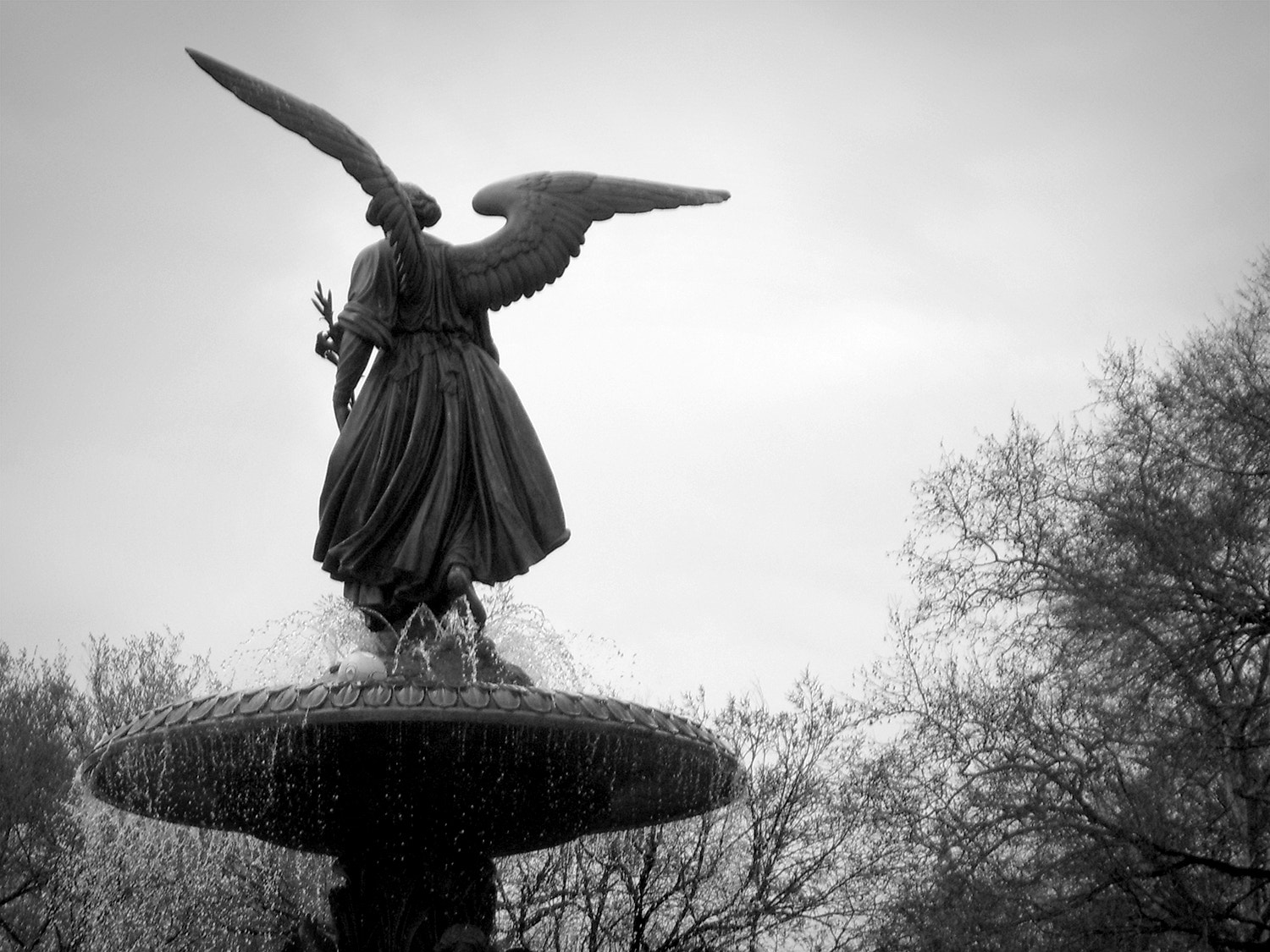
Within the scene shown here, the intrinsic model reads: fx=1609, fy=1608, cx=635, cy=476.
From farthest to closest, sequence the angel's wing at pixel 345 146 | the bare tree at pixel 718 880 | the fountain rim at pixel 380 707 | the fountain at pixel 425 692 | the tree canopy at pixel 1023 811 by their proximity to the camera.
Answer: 1. the bare tree at pixel 718 880
2. the tree canopy at pixel 1023 811
3. the angel's wing at pixel 345 146
4. the fountain at pixel 425 692
5. the fountain rim at pixel 380 707

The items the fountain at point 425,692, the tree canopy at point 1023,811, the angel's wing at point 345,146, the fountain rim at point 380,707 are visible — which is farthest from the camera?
the tree canopy at point 1023,811

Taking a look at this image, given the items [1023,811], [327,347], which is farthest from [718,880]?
[327,347]

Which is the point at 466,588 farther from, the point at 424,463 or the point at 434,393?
the point at 434,393

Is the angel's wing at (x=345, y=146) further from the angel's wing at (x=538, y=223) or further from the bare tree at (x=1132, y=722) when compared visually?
the bare tree at (x=1132, y=722)

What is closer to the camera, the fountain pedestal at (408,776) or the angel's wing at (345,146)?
the fountain pedestal at (408,776)

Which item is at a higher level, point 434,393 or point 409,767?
point 434,393

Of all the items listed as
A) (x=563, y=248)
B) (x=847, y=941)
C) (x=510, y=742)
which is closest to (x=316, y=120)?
(x=563, y=248)

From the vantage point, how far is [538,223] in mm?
9352

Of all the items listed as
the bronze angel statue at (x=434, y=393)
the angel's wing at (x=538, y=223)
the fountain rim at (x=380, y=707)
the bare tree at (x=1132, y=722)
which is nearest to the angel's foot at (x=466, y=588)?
the bronze angel statue at (x=434, y=393)

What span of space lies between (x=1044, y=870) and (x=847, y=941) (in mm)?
6662

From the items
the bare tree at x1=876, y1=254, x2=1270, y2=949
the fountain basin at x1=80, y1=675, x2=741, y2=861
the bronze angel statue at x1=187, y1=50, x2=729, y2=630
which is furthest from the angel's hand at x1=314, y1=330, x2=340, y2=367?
the bare tree at x1=876, y1=254, x2=1270, y2=949

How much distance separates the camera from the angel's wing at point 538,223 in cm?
934

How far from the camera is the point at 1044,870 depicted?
15.6 m

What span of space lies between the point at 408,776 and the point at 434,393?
230 cm
